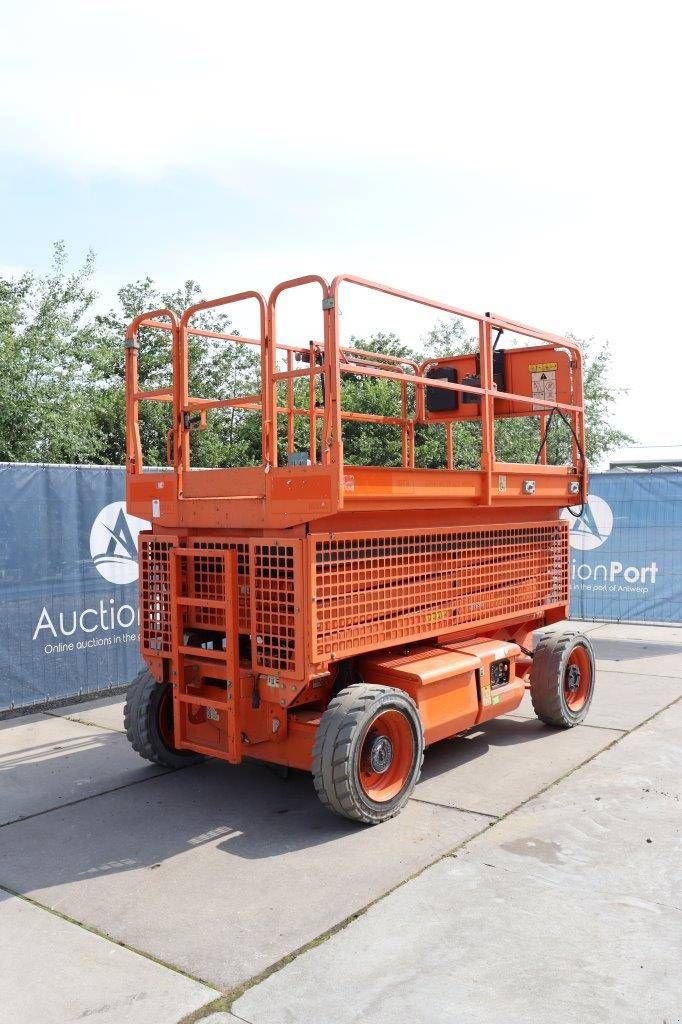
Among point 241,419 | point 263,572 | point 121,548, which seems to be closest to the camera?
point 263,572

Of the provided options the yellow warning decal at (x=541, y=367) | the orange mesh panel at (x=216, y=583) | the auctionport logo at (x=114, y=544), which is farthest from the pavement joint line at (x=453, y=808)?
the auctionport logo at (x=114, y=544)

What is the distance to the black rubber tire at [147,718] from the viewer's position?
6051mm

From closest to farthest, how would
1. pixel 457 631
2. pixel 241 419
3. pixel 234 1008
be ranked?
1. pixel 234 1008
2. pixel 457 631
3. pixel 241 419

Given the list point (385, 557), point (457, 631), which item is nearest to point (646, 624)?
point (457, 631)

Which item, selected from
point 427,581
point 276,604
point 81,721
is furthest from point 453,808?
point 81,721

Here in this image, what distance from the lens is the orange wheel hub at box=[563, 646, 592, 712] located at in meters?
A: 7.30

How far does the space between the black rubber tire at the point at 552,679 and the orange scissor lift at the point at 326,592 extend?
2cm

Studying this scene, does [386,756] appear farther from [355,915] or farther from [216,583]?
[216,583]

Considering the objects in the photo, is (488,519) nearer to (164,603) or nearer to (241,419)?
(164,603)

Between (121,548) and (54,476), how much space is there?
1028 millimetres

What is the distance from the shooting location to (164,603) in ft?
19.2

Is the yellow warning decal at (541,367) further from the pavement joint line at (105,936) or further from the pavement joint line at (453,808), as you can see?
the pavement joint line at (105,936)

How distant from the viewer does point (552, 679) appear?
6.96 metres

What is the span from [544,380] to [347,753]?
154 inches
